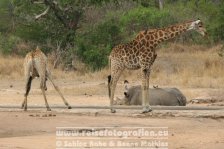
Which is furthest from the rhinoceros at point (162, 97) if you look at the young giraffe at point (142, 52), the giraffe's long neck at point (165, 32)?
the giraffe's long neck at point (165, 32)

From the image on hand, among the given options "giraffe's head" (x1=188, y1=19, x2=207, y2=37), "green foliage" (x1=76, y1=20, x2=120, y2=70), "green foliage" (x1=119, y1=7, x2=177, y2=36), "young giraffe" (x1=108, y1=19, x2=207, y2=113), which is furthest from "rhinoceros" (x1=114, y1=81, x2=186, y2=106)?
"green foliage" (x1=119, y1=7, x2=177, y2=36)

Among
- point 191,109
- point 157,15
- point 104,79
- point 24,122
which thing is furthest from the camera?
point 157,15

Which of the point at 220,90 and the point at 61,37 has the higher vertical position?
the point at 61,37

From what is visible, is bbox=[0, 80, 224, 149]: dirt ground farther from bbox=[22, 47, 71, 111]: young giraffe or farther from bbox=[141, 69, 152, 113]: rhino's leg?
bbox=[22, 47, 71, 111]: young giraffe

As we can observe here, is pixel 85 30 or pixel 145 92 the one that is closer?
pixel 145 92

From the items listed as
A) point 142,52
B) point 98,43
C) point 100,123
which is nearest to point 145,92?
point 142,52

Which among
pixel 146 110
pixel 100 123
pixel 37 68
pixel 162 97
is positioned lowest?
pixel 100 123

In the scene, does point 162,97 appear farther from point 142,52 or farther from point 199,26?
point 199,26

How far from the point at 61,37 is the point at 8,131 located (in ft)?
63.0

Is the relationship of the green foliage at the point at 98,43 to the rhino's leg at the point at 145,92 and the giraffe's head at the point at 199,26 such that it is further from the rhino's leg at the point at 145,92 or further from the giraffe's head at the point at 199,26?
the rhino's leg at the point at 145,92

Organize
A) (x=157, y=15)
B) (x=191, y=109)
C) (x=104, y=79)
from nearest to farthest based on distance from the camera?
1. (x=191, y=109)
2. (x=104, y=79)
3. (x=157, y=15)

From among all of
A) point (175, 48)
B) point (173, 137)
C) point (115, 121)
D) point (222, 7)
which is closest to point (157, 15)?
point (175, 48)

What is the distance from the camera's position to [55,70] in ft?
100

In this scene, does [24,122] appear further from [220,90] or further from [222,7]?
[222,7]
